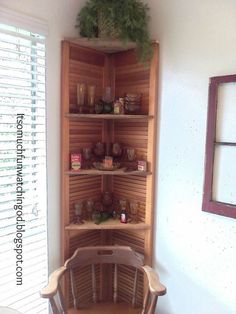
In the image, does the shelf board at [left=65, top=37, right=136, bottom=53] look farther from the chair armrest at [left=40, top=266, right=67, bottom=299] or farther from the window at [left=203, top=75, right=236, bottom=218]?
the chair armrest at [left=40, top=266, right=67, bottom=299]

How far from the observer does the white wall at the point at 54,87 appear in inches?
62.2

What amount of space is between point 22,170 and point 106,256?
0.72m

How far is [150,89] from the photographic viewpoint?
170cm

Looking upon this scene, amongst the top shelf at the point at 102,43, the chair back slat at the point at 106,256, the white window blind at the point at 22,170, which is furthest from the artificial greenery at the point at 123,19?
the chair back slat at the point at 106,256

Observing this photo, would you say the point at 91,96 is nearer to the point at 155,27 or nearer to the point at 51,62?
the point at 51,62

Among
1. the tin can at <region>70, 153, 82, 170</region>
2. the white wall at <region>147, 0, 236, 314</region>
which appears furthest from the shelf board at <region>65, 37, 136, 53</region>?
the tin can at <region>70, 153, 82, 170</region>

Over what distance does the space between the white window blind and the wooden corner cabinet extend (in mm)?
140

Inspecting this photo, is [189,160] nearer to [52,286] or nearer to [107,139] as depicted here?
[107,139]

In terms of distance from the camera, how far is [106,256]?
1741 mm

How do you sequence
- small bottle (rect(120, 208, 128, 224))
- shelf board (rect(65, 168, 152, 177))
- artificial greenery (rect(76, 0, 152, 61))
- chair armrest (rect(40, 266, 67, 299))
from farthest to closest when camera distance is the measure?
small bottle (rect(120, 208, 128, 224)) < shelf board (rect(65, 168, 152, 177)) < artificial greenery (rect(76, 0, 152, 61)) < chair armrest (rect(40, 266, 67, 299))

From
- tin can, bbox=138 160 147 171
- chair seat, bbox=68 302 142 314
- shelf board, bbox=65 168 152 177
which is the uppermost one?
tin can, bbox=138 160 147 171

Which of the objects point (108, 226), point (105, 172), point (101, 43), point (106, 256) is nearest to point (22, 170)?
point (105, 172)

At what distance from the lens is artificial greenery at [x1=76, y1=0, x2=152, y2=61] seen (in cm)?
156

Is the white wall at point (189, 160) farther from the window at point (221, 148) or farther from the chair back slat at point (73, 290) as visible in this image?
the chair back slat at point (73, 290)
